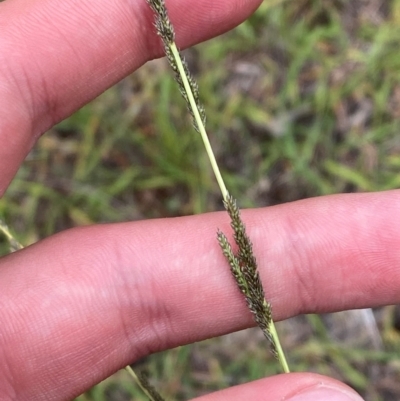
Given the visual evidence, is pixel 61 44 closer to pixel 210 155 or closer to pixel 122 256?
pixel 210 155

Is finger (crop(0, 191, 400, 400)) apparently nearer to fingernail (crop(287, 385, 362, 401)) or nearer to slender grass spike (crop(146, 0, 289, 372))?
slender grass spike (crop(146, 0, 289, 372))

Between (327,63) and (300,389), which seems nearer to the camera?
(300,389)

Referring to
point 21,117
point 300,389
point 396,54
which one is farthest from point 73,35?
point 396,54

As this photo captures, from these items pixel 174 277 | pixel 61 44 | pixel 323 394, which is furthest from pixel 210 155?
pixel 323 394

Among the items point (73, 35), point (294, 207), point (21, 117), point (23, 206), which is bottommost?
point (294, 207)

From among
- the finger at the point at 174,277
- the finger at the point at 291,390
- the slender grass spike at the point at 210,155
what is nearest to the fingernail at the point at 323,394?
the finger at the point at 291,390

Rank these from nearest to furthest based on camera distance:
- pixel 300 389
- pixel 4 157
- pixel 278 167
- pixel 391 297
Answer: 1. pixel 300 389
2. pixel 4 157
3. pixel 391 297
4. pixel 278 167

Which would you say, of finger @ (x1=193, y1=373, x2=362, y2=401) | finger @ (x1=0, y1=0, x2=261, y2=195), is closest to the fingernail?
finger @ (x1=193, y1=373, x2=362, y2=401)

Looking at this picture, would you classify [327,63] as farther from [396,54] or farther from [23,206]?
[23,206]
